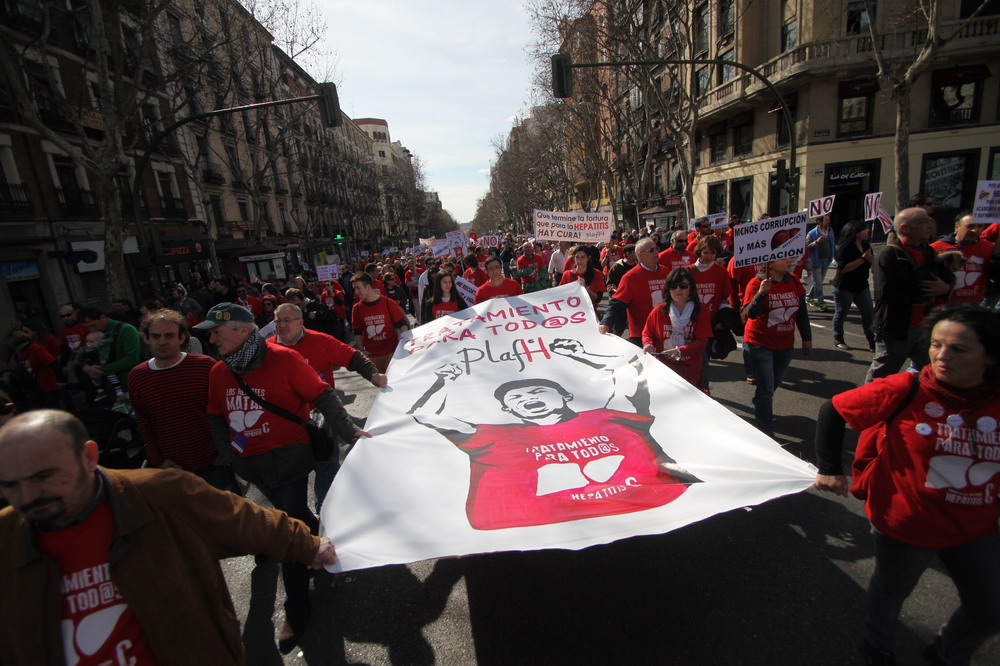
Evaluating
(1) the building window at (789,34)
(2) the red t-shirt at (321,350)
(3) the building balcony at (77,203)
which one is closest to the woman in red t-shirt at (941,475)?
(2) the red t-shirt at (321,350)

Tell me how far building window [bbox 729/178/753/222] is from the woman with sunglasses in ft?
85.5

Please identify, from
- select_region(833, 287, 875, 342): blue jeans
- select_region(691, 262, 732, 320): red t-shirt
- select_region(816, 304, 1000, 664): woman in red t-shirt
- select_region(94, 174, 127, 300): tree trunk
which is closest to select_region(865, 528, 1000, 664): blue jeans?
select_region(816, 304, 1000, 664): woman in red t-shirt

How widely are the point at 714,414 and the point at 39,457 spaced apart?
299 cm

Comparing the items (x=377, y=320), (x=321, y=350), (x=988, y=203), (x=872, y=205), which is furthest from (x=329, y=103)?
(x=872, y=205)

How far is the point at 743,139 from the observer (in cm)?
2669

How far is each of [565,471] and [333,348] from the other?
220 centimetres

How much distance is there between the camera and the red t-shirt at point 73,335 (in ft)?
21.2

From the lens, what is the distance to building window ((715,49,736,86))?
25562 millimetres

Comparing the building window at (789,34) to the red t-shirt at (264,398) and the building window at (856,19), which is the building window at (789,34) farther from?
the red t-shirt at (264,398)

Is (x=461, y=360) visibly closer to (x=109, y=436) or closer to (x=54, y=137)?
(x=109, y=436)

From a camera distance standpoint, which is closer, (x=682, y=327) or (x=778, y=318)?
(x=682, y=327)

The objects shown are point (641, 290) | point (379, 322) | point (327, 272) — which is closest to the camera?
point (641, 290)

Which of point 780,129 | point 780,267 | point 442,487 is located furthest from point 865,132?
point 442,487

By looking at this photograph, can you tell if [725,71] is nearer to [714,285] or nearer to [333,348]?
[714,285]
